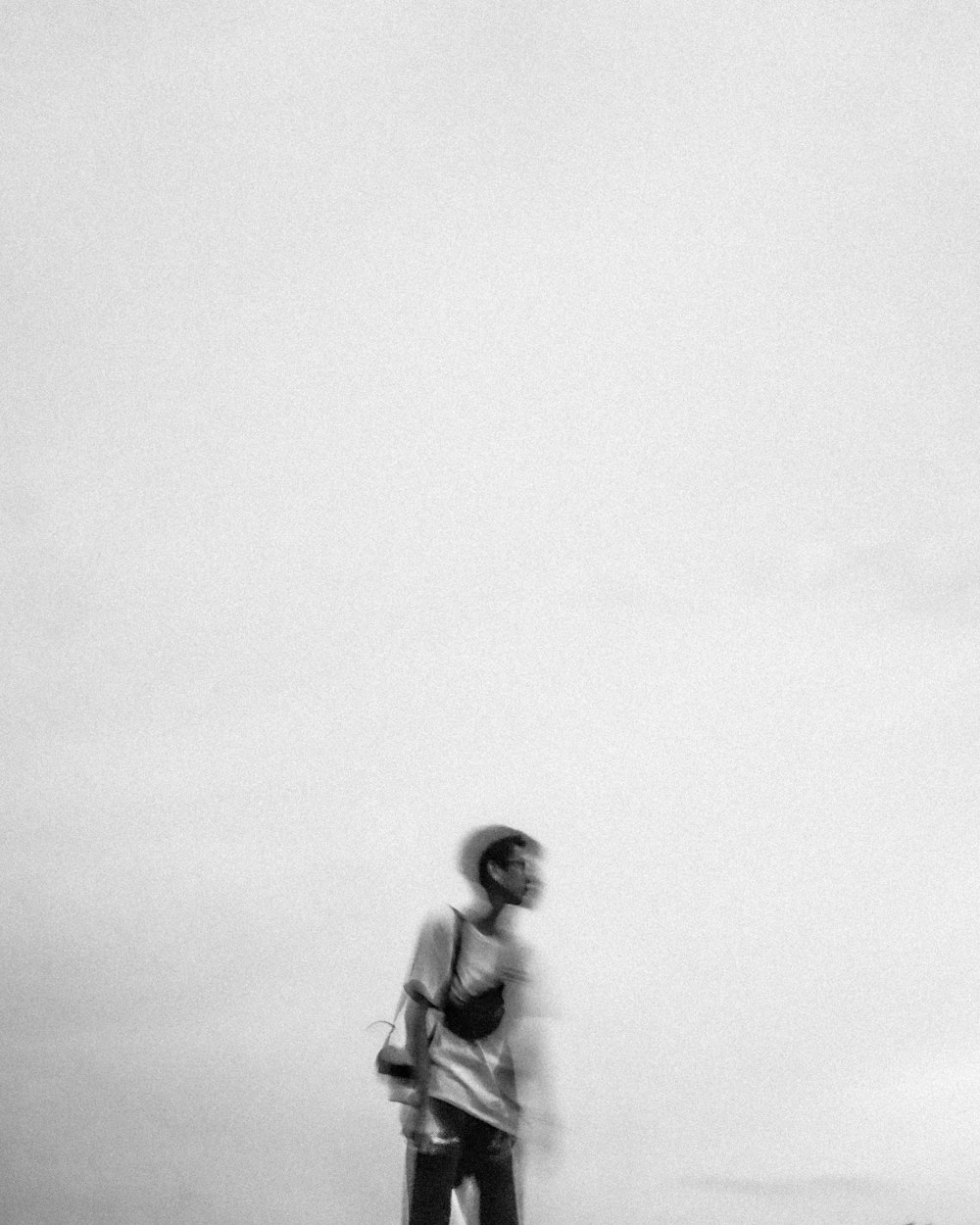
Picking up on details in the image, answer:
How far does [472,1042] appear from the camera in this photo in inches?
191

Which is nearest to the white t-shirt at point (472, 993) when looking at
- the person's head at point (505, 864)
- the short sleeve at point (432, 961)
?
the short sleeve at point (432, 961)

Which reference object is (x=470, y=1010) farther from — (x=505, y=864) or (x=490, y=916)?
(x=505, y=864)

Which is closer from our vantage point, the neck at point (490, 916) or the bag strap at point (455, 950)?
the bag strap at point (455, 950)

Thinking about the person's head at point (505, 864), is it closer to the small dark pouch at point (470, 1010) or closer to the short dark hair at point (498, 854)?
the short dark hair at point (498, 854)

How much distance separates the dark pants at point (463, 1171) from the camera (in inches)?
187

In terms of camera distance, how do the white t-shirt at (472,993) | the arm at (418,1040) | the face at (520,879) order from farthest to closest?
the face at (520,879), the white t-shirt at (472,993), the arm at (418,1040)

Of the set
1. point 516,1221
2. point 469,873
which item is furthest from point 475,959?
point 516,1221

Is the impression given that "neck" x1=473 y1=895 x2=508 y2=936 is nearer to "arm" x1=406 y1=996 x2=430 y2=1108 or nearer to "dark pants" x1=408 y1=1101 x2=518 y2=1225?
"arm" x1=406 y1=996 x2=430 y2=1108

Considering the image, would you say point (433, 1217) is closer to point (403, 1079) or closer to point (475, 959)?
point (403, 1079)

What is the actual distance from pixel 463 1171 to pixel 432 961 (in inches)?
33.3

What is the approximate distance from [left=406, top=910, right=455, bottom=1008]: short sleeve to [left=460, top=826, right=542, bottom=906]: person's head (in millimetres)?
220

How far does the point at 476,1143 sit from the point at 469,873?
99 centimetres

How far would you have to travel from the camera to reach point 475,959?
4801mm

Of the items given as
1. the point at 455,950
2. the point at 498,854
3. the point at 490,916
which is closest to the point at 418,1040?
the point at 455,950
